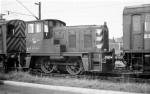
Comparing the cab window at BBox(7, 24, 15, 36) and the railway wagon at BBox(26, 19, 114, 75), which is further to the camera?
the cab window at BBox(7, 24, 15, 36)

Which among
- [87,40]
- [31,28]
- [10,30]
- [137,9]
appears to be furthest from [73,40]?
[10,30]

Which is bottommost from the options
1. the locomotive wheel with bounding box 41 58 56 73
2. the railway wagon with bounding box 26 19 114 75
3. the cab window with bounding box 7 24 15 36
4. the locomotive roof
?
the locomotive wheel with bounding box 41 58 56 73

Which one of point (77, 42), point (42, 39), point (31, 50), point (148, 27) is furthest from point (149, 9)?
point (31, 50)

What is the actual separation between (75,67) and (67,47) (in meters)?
1.48

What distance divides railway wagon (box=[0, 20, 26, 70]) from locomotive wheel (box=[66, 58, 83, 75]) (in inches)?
158

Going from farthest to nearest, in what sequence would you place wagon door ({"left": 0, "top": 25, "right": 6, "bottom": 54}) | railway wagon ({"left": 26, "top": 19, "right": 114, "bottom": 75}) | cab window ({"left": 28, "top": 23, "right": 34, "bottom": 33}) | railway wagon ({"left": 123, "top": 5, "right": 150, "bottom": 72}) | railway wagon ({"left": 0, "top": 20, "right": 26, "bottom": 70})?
wagon door ({"left": 0, "top": 25, "right": 6, "bottom": 54})
railway wagon ({"left": 0, "top": 20, "right": 26, "bottom": 70})
cab window ({"left": 28, "top": 23, "right": 34, "bottom": 33})
railway wagon ({"left": 26, "top": 19, "right": 114, "bottom": 75})
railway wagon ({"left": 123, "top": 5, "right": 150, "bottom": 72})

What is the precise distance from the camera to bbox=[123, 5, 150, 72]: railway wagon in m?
11.3

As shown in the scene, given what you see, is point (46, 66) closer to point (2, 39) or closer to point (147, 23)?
point (2, 39)

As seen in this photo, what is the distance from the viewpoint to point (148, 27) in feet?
37.3

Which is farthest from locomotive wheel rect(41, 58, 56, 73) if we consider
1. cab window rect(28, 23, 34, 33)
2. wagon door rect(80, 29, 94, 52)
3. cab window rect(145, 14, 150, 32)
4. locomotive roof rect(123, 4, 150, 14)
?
cab window rect(145, 14, 150, 32)

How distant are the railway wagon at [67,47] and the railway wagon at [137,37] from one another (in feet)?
3.93

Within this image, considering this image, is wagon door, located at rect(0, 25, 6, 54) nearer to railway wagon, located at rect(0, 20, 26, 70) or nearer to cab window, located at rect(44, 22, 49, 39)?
railway wagon, located at rect(0, 20, 26, 70)

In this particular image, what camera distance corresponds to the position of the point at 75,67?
41.3 feet

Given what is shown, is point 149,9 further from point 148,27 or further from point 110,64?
point 110,64
